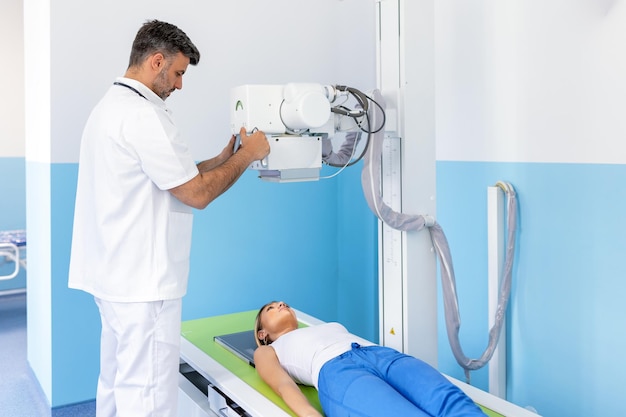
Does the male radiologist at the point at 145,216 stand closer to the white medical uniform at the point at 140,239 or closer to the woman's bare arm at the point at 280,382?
the white medical uniform at the point at 140,239

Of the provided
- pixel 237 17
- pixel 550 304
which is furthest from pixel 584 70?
pixel 237 17

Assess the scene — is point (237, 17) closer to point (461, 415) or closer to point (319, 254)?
point (319, 254)

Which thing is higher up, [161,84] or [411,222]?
[161,84]

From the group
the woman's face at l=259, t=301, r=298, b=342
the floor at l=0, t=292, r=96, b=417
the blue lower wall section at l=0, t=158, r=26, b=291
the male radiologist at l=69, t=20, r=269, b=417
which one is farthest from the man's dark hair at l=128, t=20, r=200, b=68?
the blue lower wall section at l=0, t=158, r=26, b=291

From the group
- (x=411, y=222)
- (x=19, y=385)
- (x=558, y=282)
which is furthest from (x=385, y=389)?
(x=19, y=385)

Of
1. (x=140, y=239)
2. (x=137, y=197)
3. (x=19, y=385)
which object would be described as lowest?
(x=19, y=385)

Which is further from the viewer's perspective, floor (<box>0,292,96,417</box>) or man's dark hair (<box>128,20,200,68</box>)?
floor (<box>0,292,96,417</box>)

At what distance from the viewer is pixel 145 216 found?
168 cm

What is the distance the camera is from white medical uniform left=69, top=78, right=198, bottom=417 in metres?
1.64

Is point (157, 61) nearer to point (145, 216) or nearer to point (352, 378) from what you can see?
point (145, 216)

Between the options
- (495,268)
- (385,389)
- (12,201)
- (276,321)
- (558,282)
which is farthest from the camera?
(12,201)

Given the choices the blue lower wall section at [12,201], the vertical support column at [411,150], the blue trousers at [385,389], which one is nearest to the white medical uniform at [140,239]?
the blue trousers at [385,389]

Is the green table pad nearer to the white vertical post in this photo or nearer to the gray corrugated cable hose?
the gray corrugated cable hose

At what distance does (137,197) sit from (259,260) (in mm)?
1528
